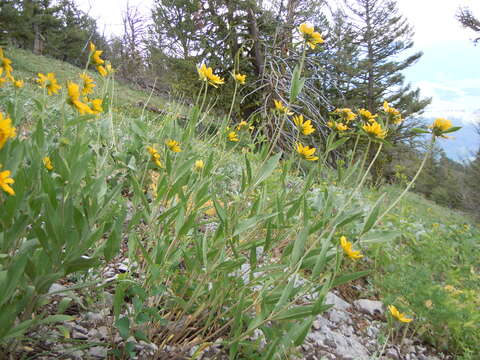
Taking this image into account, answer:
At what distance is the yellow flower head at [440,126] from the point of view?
95 centimetres

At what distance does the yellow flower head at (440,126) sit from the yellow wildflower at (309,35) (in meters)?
0.47

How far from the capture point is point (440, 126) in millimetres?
961

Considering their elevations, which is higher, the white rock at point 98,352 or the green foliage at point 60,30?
the green foliage at point 60,30

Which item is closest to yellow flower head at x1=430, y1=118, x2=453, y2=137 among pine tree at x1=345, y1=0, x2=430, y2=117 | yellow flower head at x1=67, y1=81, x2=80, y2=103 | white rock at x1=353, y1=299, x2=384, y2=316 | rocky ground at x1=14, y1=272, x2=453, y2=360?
rocky ground at x1=14, y1=272, x2=453, y2=360

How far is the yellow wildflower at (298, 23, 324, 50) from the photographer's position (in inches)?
45.3

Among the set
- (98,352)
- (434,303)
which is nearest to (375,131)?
(98,352)

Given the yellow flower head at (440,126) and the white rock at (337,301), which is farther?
the white rock at (337,301)

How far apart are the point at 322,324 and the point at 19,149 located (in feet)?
4.33

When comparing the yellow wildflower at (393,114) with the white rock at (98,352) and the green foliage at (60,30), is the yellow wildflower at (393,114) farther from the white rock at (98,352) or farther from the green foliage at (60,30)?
the green foliage at (60,30)

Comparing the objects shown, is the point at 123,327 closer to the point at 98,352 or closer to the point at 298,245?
the point at 98,352

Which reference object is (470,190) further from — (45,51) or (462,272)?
(45,51)

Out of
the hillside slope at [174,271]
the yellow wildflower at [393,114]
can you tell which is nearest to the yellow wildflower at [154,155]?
the hillside slope at [174,271]

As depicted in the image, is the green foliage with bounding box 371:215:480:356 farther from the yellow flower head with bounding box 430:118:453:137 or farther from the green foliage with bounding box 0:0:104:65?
the green foliage with bounding box 0:0:104:65

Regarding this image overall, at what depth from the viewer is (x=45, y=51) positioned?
2353 cm
